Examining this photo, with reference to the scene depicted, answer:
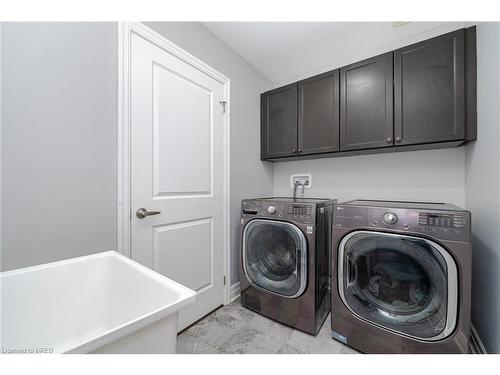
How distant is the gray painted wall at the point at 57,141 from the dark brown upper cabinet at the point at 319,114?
60.5 inches

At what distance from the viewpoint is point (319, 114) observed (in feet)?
6.21

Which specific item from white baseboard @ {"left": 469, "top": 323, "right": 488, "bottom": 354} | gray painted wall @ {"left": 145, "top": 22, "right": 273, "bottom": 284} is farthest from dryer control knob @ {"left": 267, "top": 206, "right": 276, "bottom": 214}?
white baseboard @ {"left": 469, "top": 323, "right": 488, "bottom": 354}

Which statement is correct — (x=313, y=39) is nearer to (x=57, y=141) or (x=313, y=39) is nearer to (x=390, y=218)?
(x=390, y=218)

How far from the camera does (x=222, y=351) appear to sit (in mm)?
1325

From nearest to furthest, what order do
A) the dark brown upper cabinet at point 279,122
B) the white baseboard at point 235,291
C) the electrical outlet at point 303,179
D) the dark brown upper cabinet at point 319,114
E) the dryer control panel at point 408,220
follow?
the dryer control panel at point 408,220, the dark brown upper cabinet at point 319,114, the white baseboard at point 235,291, the dark brown upper cabinet at point 279,122, the electrical outlet at point 303,179

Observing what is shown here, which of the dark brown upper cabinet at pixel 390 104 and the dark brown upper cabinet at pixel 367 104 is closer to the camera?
the dark brown upper cabinet at pixel 390 104

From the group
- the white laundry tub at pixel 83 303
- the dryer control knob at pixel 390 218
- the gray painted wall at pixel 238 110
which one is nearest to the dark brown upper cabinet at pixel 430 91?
the dryer control knob at pixel 390 218

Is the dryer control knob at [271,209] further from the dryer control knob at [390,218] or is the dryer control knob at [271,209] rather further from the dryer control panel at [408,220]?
the dryer control knob at [390,218]

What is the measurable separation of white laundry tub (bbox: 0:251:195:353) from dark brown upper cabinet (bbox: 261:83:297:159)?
1.71 metres

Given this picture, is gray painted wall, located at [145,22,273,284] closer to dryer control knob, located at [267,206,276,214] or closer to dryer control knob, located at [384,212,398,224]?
dryer control knob, located at [267,206,276,214]

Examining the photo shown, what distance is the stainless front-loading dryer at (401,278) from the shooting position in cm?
103

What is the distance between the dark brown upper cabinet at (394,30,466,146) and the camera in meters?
1.34

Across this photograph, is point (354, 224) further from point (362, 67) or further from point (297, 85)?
point (297, 85)
